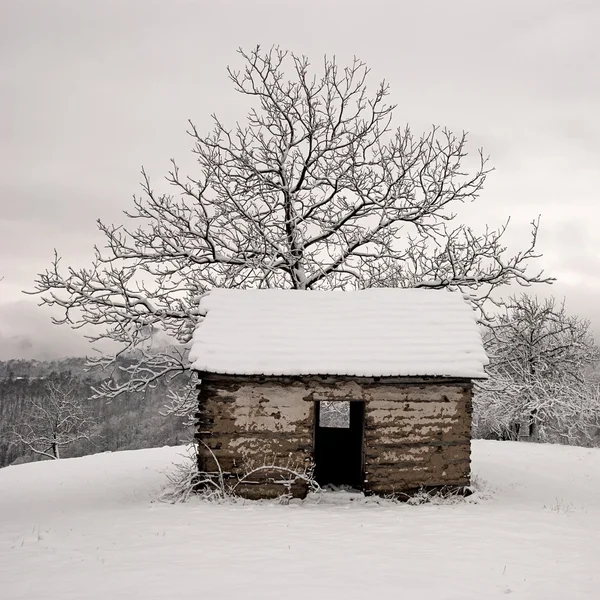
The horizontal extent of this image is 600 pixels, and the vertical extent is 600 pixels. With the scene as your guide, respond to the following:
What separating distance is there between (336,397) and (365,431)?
934 mm

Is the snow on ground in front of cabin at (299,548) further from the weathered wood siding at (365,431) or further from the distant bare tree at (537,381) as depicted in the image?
the distant bare tree at (537,381)

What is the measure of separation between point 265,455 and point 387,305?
13.9ft

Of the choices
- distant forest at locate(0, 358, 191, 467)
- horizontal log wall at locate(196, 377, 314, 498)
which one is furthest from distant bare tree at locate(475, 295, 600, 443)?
distant forest at locate(0, 358, 191, 467)

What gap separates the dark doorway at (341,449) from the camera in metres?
13.5

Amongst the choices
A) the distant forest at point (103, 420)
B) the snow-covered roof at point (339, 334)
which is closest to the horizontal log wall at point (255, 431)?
the snow-covered roof at point (339, 334)

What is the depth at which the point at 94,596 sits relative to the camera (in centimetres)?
569

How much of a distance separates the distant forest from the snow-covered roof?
3869cm

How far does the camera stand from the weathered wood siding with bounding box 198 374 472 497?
10.6 m

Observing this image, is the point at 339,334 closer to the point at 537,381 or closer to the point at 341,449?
the point at 341,449

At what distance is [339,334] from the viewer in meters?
11.4

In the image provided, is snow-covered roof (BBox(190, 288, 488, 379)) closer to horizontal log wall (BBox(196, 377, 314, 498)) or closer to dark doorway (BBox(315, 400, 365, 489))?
horizontal log wall (BBox(196, 377, 314, 498))

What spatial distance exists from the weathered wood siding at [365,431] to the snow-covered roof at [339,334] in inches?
12.0

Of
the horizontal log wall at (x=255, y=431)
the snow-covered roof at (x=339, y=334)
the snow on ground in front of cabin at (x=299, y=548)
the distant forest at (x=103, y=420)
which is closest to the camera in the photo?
the snow on ground in front of cabin at (x=299, y=548)

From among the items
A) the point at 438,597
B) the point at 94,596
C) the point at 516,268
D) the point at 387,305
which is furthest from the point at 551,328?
the point at 94,596
